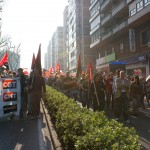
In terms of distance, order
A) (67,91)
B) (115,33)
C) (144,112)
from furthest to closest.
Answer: (115,33) < (67,91) < (144,112)

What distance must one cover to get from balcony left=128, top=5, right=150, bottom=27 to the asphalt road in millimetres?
19940

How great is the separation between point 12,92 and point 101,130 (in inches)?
278

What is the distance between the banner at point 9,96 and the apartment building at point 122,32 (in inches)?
477

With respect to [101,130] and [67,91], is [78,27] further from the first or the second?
[101,130]

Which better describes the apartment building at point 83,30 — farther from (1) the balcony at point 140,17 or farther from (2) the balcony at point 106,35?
(1) the balcony at point 140,17

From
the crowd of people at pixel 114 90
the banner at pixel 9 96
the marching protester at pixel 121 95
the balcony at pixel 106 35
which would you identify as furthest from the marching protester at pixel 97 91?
the balcony at pixel 106 35

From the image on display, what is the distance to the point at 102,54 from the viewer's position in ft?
171

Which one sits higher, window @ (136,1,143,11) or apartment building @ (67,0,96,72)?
apartment building @ (67,0,96,72)

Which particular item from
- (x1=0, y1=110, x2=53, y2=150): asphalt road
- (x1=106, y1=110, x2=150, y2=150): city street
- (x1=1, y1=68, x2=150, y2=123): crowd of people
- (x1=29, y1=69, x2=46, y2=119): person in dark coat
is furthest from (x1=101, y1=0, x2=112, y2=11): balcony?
(x1=0, y1=110, x2=53, y2=150): asphalt road

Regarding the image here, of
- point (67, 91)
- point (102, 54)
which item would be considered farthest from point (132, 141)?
point (102, 54)

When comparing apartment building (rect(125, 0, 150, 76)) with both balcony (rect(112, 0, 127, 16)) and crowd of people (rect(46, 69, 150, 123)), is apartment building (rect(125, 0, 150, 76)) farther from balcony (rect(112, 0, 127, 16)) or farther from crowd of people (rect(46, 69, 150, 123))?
crowd of people (rect(46, 69, 150, 123))

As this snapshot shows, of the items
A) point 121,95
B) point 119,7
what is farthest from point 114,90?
point 119,7

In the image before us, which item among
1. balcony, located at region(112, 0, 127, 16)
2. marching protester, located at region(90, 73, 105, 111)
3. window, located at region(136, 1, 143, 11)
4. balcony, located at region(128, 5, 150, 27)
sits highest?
balcony, located at region(112, 0, 127, 16)

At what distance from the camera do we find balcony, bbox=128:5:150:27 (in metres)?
27.9
